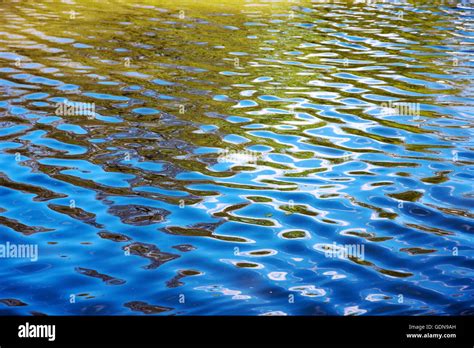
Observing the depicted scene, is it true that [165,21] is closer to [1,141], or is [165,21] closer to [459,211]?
[1,141]

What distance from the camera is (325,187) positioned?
9.48 metres

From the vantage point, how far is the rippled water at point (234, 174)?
23.0 ft

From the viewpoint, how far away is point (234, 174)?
9.91 metres

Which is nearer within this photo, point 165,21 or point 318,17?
point 165,21

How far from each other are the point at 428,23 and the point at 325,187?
14353 millimetres

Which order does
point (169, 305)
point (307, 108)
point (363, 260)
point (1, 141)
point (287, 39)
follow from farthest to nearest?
1. point (287, 39)
2. point (307, 108)
3. point (1, 141)
4. point (363, 260)
5. point (169, 305)

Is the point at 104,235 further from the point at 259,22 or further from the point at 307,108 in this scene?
the point at 259,22

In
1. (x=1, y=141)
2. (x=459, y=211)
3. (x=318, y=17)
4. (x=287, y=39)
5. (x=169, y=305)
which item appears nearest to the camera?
(x=169, y=305)

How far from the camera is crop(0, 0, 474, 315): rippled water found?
277 inches
